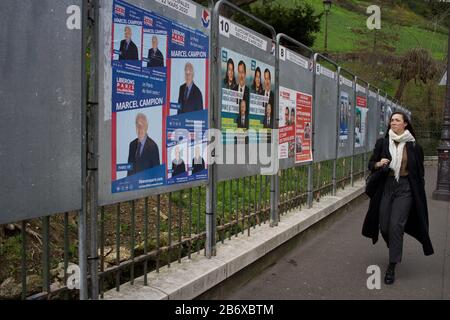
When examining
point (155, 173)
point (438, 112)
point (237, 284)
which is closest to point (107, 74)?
point (155, 173)

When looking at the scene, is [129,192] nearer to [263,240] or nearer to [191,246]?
[191,246]

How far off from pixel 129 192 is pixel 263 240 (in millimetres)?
2306

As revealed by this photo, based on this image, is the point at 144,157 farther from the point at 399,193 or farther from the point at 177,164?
the point at 399,193

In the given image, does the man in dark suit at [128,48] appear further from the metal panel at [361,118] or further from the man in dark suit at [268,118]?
the metal panel at [361,118]

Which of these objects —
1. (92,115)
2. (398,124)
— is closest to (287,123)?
(398,124)

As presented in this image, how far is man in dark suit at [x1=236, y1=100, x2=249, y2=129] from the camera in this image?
5.12m

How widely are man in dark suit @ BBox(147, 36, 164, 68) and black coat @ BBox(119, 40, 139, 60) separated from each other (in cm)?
16

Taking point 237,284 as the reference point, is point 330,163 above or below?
above

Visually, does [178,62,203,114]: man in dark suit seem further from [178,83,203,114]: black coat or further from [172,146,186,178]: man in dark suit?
[172,146,186,178]: man in dark suit

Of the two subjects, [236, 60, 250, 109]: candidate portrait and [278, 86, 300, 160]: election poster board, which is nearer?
[236, 60, 250, 109]: candidate portrait

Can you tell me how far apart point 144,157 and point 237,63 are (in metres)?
1.86

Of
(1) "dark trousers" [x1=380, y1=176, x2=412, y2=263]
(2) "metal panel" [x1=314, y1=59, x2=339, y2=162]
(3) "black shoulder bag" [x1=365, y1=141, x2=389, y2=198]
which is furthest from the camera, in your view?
(2) "metal panel" [x1=314, y1=59, x2=339, y2=162]

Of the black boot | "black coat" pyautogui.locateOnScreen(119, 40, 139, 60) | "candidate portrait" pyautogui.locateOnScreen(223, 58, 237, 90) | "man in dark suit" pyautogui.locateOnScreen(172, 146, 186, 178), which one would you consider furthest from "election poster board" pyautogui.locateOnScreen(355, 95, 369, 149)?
"black coat" pyautogui.locateOnScreen(119, 40, 139, 60)
